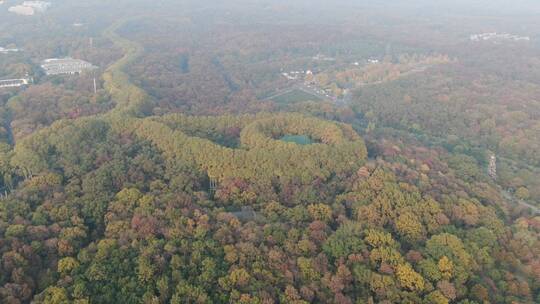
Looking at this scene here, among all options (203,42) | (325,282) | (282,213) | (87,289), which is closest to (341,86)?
(203,42)

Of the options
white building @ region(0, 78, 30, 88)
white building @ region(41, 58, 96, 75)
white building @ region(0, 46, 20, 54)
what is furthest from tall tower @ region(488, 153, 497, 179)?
white building @ region(0, 46, 20, 54)

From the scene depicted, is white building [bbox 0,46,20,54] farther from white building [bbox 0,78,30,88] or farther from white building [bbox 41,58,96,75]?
white building [bbox 0,78,30,88]

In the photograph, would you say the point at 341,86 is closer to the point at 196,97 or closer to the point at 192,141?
the point at 196,97

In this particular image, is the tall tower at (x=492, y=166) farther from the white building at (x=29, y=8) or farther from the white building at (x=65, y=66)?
the white building at (x=29, y=8)

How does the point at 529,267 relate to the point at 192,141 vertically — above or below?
below

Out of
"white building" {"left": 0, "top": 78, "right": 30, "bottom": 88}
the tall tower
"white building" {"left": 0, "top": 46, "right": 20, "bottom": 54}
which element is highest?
"white building" {"left": 0, "top": 46, "right": 20, "bottom": 54}

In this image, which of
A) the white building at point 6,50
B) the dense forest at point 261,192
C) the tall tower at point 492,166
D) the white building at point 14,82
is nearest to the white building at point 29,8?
the white building at point 6,50

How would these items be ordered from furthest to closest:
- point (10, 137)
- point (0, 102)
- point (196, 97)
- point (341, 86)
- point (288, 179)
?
1. point (341, 86)
2. point (196, 97)
3. point (0, 102)
4. point (10, 137)
5. point (288, 179)

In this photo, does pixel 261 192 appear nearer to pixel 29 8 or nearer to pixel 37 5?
pixel 29 8
